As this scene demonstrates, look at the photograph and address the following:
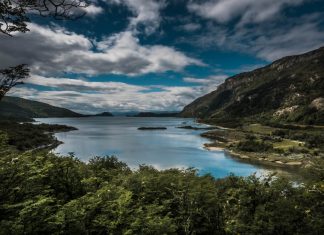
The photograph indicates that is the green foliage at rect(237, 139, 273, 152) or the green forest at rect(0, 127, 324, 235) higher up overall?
the green forest at rect(0, 127, 324, 235)

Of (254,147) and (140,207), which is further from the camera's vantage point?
(254,147)

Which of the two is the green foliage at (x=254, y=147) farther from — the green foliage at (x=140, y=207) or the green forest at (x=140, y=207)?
the green foliage at (x=140, y=207)

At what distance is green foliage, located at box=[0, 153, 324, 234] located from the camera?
1191cm

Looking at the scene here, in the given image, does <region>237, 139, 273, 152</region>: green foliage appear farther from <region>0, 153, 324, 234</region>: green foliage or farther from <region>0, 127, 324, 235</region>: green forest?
<region>0, 153, 324, 234</region>: green foliage

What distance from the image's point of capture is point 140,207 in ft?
46.9

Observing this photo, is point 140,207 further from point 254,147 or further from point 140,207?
point 254,147

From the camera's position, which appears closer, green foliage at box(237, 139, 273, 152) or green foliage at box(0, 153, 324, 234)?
green foliage at box(0, 153, 324, 234)

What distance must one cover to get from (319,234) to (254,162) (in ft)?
323

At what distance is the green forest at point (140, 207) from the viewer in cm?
1194

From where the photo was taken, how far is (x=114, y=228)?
12914mm

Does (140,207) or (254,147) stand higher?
(140,207)

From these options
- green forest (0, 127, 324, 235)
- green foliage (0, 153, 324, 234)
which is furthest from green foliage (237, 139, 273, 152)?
green foliage (0, 153, 324, 234)

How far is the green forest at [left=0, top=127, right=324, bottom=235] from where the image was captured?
11938mm

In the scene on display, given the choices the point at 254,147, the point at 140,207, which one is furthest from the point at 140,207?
the point at 254,147
